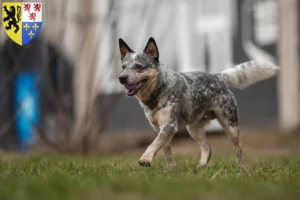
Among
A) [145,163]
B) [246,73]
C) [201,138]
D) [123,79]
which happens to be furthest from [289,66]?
[145,163]

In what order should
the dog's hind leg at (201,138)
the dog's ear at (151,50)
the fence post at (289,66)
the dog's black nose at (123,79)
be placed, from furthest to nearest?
the fence post at (289,66), the dog's hind leg at (201,138), the dog's ear at (151,50), the dog's black nose at (123,79)

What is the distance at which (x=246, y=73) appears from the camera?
6.66 m

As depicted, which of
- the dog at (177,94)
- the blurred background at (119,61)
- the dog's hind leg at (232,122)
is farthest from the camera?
the blurred background at (119,61)

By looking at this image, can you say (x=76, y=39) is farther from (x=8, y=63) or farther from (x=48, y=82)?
(x=48, y=82)

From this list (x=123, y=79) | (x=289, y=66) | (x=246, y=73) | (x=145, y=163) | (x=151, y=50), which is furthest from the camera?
(x=289, y=66)

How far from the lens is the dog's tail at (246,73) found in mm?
6625

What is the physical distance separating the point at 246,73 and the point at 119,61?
24.2ft

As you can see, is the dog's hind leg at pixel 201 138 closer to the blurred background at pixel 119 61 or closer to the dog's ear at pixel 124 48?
the dog's ear at pixel 124 48

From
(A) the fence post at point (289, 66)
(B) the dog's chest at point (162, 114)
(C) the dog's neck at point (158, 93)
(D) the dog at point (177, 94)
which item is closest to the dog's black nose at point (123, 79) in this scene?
(D) the dog at point (177, 94)

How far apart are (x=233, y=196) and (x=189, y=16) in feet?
38.7

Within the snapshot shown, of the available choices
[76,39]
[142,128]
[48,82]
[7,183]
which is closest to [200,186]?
[7,183]

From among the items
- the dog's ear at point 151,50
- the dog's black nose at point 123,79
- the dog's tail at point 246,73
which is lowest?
the dog's tail at point 246,73

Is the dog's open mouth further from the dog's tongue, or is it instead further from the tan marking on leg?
the tan marking on leg

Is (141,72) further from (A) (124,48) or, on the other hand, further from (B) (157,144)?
(B) (157,144)
